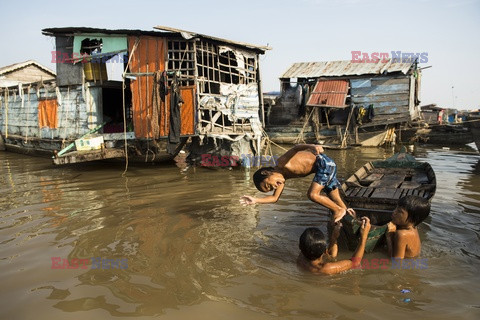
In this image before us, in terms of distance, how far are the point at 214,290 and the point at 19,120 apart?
54.2ft

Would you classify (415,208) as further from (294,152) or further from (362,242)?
(294,152)

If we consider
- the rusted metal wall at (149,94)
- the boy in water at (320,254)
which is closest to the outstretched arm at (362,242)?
the boy in water at (320,254)

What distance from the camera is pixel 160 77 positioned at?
1160 cm

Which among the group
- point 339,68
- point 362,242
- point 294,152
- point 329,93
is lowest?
point 362,242

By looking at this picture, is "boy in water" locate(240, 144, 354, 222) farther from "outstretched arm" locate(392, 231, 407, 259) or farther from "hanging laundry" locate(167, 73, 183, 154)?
"hanging laundry" locate(167, 73, 183, 154)

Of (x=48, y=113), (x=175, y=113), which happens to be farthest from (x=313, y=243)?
(x=48, y=113)

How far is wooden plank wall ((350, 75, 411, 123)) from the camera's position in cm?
1889

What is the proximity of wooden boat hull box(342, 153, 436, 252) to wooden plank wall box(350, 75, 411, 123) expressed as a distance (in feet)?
34.7

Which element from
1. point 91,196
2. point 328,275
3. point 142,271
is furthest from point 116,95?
point 328,275

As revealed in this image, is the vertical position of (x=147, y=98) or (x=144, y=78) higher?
(x=144, y=78)

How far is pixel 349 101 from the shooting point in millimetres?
20156

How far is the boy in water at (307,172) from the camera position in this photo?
4.85 m

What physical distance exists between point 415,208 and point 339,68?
17467 mm

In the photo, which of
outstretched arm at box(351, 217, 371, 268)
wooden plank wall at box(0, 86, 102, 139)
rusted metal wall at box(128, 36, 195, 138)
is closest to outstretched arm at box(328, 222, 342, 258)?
outstretched arm at box(351, 217, 371, 268)
